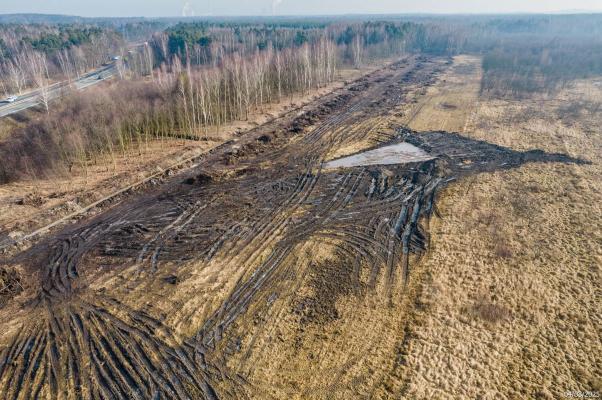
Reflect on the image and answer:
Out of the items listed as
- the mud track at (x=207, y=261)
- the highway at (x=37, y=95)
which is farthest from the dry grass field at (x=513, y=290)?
the highway at (x=37, y=95)

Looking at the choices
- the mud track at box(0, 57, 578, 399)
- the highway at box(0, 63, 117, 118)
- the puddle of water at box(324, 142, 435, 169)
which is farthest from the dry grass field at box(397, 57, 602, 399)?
the highway at box(0, 63, 117, 118)

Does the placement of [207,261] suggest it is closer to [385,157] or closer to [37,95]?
[385,157]

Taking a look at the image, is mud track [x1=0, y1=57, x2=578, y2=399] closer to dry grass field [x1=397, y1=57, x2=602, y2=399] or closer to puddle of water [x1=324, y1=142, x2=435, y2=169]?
puddle of water [x1=324, y1=142, x2=435, y2=169]

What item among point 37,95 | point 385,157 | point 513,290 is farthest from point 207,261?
point 37,95

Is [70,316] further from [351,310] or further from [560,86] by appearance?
[560,86]

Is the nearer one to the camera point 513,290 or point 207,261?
point 513,290

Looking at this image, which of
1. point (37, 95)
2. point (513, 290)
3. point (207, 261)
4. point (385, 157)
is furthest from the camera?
point (37, 95)
